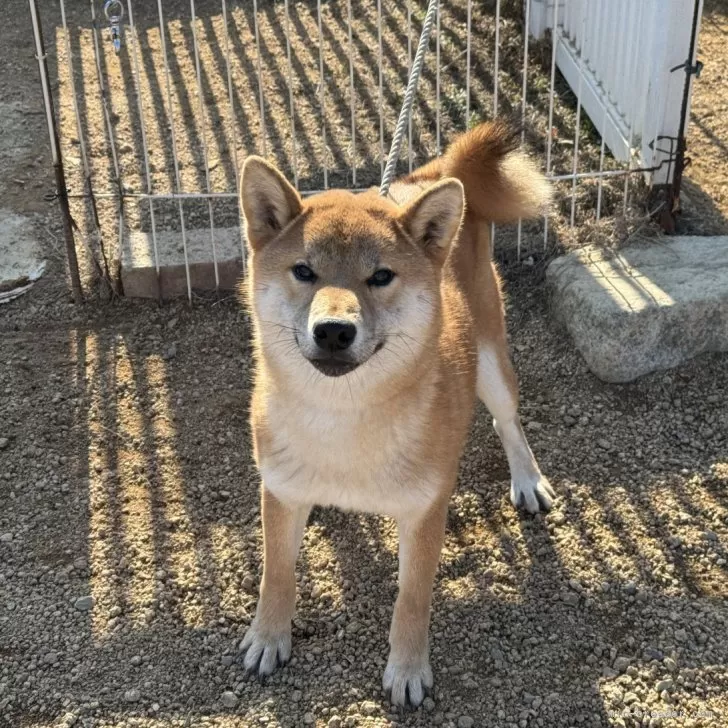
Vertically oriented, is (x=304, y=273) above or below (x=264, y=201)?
below

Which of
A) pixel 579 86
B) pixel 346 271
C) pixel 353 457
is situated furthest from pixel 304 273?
pixel 579 86

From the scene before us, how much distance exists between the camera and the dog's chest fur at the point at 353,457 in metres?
3.18

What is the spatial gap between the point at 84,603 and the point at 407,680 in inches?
52.9

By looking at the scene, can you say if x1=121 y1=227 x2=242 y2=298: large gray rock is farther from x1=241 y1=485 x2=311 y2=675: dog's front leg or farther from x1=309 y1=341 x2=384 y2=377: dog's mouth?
x1=309 y1=341 x2=384 y2=377: dog's mouth

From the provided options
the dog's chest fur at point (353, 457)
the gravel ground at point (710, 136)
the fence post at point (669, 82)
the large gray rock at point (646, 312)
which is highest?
the fence post at point (669, 82)

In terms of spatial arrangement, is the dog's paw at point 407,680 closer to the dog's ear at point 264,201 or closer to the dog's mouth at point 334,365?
the dog's mouth at point 334,365

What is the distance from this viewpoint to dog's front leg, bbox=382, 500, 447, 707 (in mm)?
3373

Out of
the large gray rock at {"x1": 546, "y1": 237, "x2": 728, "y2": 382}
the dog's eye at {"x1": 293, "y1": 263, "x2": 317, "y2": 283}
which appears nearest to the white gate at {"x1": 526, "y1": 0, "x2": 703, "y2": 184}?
the large gray rock at {"x1": 546, "y1": 237, "x2": 728, "y2": 382}

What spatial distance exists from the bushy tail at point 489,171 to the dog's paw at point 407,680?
193 centimetres

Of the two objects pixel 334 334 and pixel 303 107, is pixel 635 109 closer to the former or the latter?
pixel 303 107

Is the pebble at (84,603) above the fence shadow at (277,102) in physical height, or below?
below

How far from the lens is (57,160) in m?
5.28

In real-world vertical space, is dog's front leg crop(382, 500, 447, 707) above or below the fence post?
below

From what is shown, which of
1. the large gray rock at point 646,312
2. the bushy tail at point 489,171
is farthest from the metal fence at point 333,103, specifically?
the bushy tail at point 489,171
